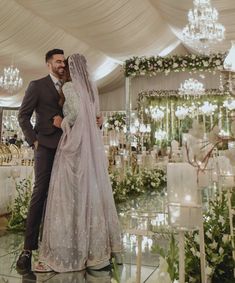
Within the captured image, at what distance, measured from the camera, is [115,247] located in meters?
2.23

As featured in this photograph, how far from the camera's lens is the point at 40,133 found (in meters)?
2.28

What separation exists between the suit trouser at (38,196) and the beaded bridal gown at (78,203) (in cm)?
9

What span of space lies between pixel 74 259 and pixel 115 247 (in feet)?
1.00

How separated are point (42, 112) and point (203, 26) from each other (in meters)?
4.81

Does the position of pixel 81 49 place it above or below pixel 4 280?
above

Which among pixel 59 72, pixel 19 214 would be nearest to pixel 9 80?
pixel 19 214

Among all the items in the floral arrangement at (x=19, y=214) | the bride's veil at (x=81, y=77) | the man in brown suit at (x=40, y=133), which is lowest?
the floral arrangement at (x=19, y=214)

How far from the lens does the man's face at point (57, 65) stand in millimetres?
2389

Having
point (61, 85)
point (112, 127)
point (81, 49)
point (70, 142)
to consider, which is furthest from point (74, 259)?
point (112, 127)

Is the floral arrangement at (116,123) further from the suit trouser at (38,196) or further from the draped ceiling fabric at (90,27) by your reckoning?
the suit trouser at (38,196)

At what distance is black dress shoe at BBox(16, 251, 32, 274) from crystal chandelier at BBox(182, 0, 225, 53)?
17.2ft

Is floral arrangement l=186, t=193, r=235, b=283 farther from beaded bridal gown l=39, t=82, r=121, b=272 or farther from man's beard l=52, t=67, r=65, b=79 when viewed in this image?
man's beard l=52, t=67, r=65, b=79

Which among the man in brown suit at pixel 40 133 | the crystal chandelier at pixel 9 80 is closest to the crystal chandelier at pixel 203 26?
the man in brown suit at pixel 40 133

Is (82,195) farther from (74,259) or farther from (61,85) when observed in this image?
(61,85)
